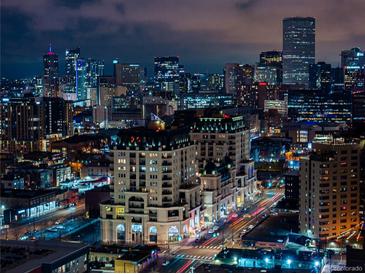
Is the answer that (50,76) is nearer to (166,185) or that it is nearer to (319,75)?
(319,75)

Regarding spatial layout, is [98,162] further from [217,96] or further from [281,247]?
[217,96]

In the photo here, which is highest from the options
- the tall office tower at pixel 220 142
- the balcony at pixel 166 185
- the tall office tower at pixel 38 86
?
the tall office tower at pixel 38 86

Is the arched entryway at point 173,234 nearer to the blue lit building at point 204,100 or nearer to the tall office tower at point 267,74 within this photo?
the blue lit building at point 204,100

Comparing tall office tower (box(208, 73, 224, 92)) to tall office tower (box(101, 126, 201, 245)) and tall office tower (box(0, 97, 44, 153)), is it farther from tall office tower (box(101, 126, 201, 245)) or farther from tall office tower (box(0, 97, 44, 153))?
tall office tower (box(101, 126, 201, 245))

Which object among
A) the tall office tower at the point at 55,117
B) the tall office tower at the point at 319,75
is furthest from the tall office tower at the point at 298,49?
the tall office tower at the point at 55,117

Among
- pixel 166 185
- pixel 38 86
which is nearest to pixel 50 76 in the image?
pixel 38 86
